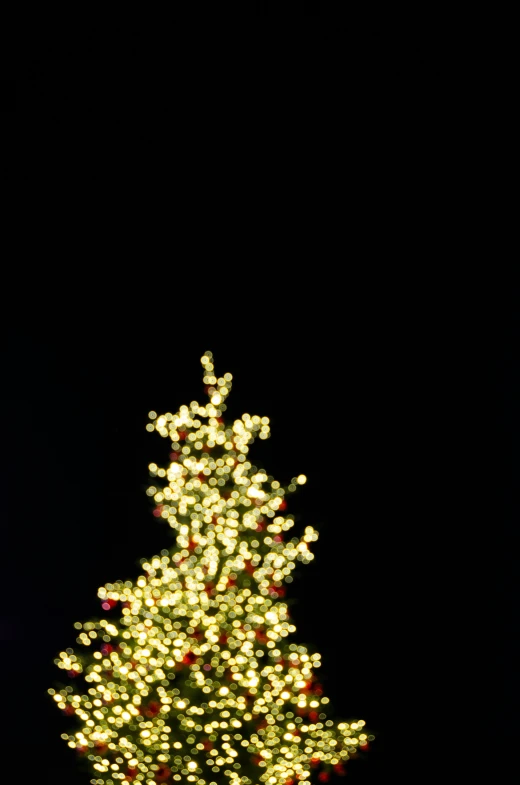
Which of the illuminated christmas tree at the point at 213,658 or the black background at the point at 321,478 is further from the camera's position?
the black background at the point at 321,478

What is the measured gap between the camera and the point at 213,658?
3.40 metres

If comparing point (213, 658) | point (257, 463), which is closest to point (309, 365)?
point (257, 463)

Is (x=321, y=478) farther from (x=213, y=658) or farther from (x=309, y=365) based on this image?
(x=213, y=658)

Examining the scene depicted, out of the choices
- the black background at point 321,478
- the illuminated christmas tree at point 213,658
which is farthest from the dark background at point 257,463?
the illuminated christmas tree at point 213,658

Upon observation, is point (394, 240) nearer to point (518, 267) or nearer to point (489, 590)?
point (518, 267)

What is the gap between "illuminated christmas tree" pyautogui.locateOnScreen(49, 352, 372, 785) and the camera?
3385 mm

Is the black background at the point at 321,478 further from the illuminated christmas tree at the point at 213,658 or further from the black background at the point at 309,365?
the illuminated christmas tree at the point at 213,658

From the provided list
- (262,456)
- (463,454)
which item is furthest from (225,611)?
(463,454)

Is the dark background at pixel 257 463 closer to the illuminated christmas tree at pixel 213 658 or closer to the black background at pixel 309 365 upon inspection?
the black background at pixel 309 365

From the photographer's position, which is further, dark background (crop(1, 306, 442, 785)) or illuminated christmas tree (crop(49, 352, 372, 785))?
dark background (crop(1, 306, 442, 785))

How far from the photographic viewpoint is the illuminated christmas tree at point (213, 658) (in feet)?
11.1

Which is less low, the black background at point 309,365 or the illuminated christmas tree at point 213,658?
the black background at point 309,365

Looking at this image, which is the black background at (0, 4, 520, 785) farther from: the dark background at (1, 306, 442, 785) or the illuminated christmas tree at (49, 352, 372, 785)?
the illuminated christmas tree at (49, 352, 372, 785)

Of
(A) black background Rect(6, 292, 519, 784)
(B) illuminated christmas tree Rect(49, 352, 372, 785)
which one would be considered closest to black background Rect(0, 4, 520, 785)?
(A) black background Rect(6, 292, 519, 784)
